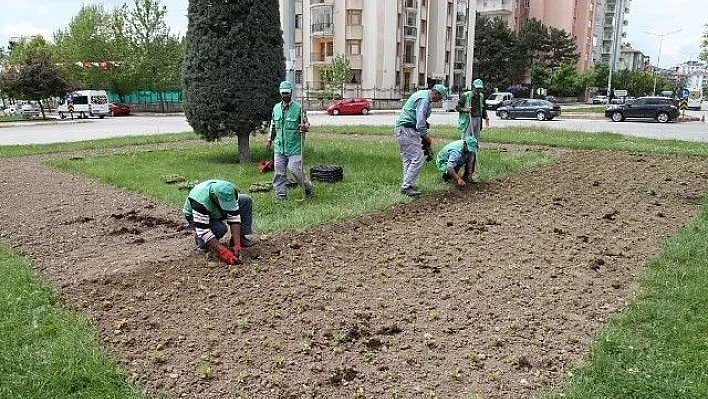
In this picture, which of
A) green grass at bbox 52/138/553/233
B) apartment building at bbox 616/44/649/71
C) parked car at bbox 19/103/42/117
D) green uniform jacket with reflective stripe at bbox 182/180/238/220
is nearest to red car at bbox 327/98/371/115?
parked car at bbox 19/103/42/117

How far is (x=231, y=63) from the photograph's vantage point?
1176 cm

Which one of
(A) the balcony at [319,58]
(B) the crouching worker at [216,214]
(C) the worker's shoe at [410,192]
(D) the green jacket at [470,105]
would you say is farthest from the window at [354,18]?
(B) the crouching worker at [216,214]

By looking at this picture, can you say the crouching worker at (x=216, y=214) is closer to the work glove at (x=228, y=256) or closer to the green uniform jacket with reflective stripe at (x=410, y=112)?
the work glove at (x=228, y=256)

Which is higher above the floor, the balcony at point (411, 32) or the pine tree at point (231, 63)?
the balcony at point (411, 32)

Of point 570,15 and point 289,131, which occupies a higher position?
point 570,15

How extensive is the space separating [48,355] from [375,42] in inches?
2029

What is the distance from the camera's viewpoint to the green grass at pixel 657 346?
11.3 ft

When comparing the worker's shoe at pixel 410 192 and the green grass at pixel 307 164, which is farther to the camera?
the worker's shoe at pixel 410 192

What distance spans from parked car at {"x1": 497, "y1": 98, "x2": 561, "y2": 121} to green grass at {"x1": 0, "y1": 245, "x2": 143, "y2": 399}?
3405cm

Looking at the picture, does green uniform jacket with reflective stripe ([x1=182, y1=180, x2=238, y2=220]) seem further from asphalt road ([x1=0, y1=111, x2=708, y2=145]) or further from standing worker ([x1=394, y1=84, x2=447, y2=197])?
asphalt road ([x1=0, y1=111, x2=708, y2=145])

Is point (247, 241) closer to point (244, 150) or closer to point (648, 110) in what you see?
point (244, 150)

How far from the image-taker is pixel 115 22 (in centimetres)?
4750

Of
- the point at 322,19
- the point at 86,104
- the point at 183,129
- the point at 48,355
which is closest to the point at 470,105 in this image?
the point at 48,355

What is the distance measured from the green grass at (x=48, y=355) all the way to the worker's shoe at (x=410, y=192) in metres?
5.06
